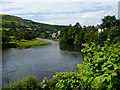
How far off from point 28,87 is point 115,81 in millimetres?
7442

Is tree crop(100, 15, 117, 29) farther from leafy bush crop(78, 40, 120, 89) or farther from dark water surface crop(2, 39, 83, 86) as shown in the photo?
leafy bush crop(78, 40, 120, 89)

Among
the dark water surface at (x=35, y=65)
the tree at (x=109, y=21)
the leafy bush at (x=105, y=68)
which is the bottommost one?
the dark water surface at (x=35, y=65)

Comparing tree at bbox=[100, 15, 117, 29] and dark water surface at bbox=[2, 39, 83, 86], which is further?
tree at bbox=[100, 15, 117, 29]

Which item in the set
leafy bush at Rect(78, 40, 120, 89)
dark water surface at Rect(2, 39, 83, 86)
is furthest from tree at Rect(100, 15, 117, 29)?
leafy bush at Rect(78, 40, 120, 89)

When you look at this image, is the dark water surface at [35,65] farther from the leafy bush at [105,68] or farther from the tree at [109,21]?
the tree at [109,21]

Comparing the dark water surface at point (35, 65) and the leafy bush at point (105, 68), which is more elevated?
the leafy bush at point (105, 68)

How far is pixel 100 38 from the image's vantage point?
46.8m

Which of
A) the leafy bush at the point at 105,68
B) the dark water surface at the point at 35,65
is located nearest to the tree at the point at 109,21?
the dark water surface at the point at 35,65

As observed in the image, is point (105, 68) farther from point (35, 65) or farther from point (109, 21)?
point (109, 21)

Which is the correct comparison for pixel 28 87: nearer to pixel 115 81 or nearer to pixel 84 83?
pixel 84 83

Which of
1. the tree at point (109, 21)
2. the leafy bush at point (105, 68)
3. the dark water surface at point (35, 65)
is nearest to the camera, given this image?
the leafy bush at point (105, 68)

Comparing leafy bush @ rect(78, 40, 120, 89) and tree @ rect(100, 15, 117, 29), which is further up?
tree @ rect(100, 15, 117, 29)

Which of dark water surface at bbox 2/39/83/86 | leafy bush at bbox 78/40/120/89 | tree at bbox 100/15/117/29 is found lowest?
dark water surface at bbox 2/39/83/86

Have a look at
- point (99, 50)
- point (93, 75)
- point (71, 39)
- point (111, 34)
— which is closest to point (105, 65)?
point (93, 75)
